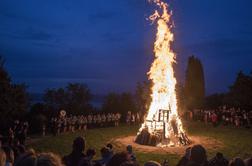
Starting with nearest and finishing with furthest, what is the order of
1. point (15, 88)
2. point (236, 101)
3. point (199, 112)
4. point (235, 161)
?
1. point (235, 161)
2. point (15, 88)
3. point (199, 112)
4. point (236, 101)

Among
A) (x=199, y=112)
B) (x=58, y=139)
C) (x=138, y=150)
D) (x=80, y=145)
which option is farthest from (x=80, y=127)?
(x=80, y=145)

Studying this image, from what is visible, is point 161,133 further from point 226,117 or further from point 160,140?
point 226,117

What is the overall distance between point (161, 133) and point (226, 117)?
47.6ft

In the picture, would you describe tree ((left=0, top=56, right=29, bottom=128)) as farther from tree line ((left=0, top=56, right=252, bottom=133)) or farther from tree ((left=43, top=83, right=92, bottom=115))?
tree ((left=43, top=83, right=92, bottom=115))

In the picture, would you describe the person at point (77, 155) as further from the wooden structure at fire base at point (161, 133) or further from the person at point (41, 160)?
the wooden structure at fire base at point (161, 133)

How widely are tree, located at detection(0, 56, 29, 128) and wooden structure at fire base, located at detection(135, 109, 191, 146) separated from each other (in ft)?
31.9

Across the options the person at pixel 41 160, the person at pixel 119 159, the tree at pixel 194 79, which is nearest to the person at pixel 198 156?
the person at pixel 119 159

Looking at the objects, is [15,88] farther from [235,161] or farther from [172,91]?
[235,161]

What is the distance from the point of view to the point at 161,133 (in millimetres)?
24359

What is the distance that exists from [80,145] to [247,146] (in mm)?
17170

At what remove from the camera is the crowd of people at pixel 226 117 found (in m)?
34.6

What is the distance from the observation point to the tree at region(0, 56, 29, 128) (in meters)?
27.3

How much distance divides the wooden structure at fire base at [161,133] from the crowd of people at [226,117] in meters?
10.4

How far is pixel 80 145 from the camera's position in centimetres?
809
